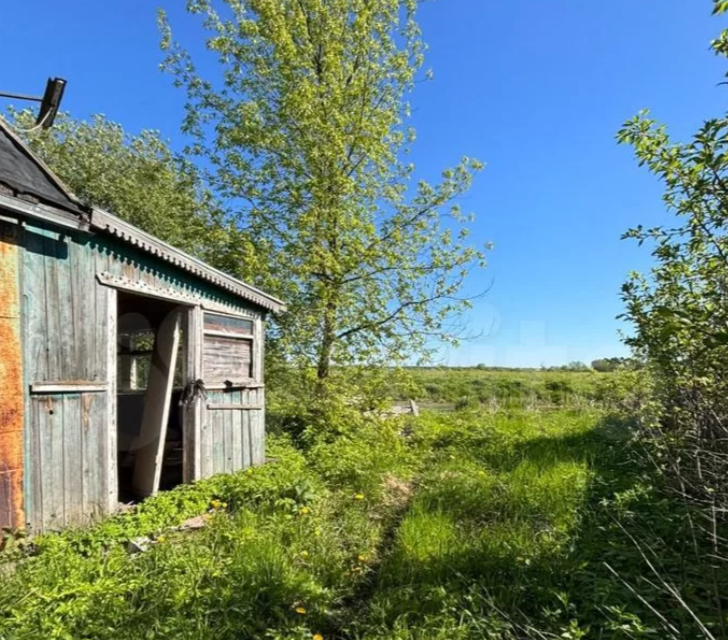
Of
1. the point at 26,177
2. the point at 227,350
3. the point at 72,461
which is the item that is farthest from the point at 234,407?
the point at 26,177

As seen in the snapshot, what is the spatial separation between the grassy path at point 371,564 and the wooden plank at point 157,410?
0.52 metres

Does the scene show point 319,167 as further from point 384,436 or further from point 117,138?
point 117,138

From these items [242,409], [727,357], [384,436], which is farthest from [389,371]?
[727,357]

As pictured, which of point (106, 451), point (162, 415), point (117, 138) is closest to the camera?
point (106, 451)

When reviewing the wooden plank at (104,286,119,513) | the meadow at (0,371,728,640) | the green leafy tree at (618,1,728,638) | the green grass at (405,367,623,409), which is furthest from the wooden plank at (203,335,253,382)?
the green grass at (405,367,623,409)

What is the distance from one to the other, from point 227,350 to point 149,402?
1126 millimetres

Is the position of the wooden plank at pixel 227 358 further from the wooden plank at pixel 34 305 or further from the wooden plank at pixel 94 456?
the wooden plank at pixel 34 305

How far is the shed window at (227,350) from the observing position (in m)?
5.84

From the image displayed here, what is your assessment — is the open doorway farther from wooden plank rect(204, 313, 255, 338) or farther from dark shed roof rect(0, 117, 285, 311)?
dark shed roof rect(0, 117, 285, 311)

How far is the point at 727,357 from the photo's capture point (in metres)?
3.23

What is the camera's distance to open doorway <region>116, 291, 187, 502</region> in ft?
17.6

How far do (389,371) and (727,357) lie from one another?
6.58 metres

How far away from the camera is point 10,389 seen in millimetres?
3510

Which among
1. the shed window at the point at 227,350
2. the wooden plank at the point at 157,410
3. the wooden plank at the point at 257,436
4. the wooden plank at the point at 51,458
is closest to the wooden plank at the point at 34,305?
the wooden plank at the point at 51,458
